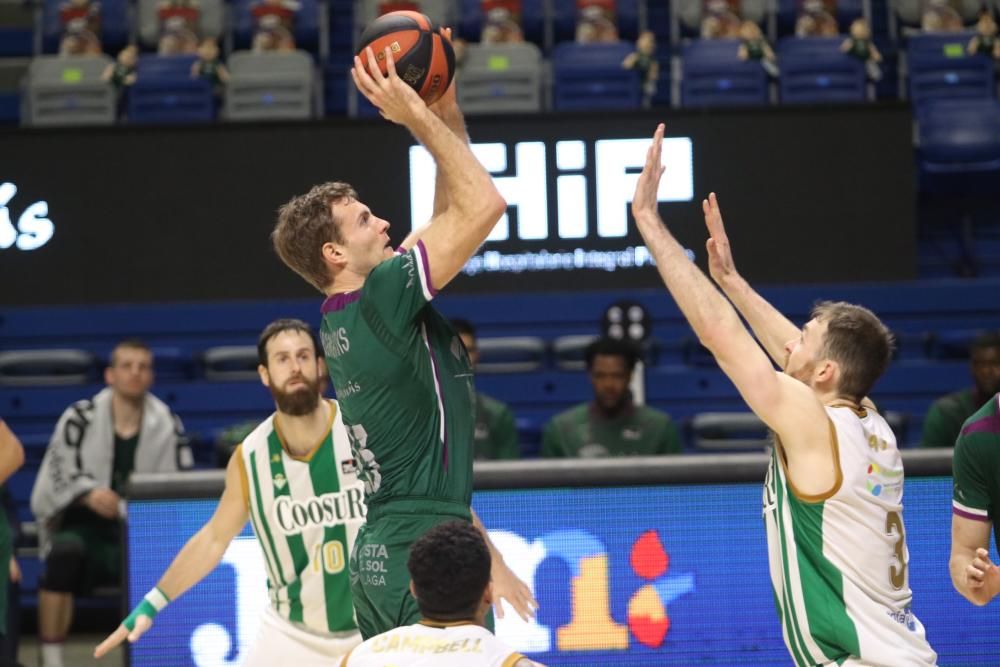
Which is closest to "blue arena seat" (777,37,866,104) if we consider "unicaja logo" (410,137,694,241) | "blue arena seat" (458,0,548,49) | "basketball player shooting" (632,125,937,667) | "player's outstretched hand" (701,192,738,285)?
"unicaja logo" (410,137,694,241)

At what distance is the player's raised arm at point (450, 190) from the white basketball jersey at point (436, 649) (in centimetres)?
89

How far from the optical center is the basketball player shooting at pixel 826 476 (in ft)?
12.6

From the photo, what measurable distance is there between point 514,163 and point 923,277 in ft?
12.5

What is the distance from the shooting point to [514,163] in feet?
33.4

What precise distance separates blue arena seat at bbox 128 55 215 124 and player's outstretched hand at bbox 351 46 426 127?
8498 mm

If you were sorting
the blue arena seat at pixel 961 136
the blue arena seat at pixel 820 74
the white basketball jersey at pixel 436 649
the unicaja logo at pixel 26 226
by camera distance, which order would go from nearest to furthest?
the white basketball jersey at pixel 436 649, the unicaja logo at pixel 26 226, the blue arena seat at pixel 961 136, the blue arena seat at pixel 820 74

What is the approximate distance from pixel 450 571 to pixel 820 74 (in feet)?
30.4

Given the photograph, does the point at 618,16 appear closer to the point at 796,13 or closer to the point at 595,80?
the point at 595,80

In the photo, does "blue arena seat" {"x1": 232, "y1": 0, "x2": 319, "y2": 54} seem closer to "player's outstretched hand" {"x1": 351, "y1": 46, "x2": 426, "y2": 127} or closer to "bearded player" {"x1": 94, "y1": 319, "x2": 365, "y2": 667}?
"bearded player" {"x1": 94, "y1": 319, "x2": 365, "y2": 667}

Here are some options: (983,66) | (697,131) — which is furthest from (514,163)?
(983,66)

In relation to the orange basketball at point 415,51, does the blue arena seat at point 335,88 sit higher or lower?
lower

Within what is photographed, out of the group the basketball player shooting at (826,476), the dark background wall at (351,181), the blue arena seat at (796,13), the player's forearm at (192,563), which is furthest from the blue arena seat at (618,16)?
the basketball player shooting at (826,476)

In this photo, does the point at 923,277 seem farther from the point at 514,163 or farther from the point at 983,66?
the point at 514,163

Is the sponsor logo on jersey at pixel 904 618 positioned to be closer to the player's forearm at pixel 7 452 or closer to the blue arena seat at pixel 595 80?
the player's forearm at pixel 7 452
